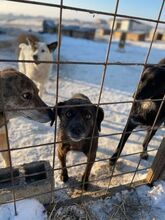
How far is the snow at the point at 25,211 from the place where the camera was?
1951mm

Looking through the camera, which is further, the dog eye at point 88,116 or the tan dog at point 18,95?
the dog eye at point 88,116

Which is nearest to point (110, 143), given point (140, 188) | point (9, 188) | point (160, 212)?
point (140, 188)

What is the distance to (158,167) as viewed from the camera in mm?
2455

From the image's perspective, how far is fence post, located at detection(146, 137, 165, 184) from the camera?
7.75ft

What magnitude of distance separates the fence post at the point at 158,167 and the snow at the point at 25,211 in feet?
4.03

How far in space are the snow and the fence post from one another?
123cm

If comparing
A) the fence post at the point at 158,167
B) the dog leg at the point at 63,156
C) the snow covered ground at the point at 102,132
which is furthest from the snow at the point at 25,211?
the fence post at the point at 158,167

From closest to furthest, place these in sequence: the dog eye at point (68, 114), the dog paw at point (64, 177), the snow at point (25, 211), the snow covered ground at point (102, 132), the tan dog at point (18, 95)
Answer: the snow at point (25, 211)
the tan dog at point (18, 95)
the dog eye at point (68, 114)
the dog paw at point (64, 177)
the snow covered ground at point (102, 132)

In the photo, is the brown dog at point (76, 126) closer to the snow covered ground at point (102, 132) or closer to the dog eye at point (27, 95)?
the dog eye at point (27, 95)

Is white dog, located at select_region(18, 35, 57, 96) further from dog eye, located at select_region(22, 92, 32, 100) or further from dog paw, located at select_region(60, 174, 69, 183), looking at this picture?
dog eye, located at select_region(22, 92, 32, 100)

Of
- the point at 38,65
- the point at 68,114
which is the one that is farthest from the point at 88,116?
the point at 38,65

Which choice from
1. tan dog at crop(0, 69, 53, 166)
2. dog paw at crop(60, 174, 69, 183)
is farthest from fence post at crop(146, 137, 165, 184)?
tan dog at crop(0, 69, 53, 166)

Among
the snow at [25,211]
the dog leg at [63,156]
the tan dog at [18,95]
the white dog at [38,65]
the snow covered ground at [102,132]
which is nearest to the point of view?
the snow at [25,211]

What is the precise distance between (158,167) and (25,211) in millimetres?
1453
